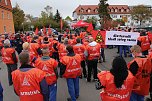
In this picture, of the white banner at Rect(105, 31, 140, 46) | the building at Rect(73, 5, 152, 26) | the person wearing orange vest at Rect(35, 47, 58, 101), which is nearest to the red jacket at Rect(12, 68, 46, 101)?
the person wearing orange vest at Rect(35, 47, 58, 101)

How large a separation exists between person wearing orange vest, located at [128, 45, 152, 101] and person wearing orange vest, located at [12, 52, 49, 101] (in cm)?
184

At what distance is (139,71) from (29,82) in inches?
90.7

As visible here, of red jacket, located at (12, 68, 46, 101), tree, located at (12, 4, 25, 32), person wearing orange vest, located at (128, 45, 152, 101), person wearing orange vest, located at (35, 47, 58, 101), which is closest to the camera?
red jacket, located at (12, 68, 46, 101)

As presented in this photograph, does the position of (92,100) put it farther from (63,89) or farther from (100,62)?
(100,62)

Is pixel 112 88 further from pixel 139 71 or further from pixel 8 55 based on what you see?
pixel 8 55

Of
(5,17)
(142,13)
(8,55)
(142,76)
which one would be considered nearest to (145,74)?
(142,76)

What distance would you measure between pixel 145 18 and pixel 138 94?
3418 inches

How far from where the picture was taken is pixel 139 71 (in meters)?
5.58

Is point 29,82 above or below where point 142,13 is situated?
below

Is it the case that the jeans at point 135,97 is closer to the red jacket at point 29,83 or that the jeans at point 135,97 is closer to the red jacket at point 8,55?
the red jacket at point 29,83

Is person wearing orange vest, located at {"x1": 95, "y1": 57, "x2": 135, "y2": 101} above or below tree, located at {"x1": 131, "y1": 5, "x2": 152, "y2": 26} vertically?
below

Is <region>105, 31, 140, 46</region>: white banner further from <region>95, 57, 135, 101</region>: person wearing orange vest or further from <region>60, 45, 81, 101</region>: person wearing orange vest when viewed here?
<region>95, 57, 135, 101</region>: person wearing orange vest

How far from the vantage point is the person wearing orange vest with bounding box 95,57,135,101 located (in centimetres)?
452

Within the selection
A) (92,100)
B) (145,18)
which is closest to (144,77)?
(92,100)
